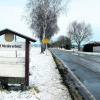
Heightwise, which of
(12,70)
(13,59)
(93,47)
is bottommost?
(93,47)

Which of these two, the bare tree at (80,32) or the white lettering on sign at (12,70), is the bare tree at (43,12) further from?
the bare tree at (80,32)

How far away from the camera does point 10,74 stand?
12.0 m

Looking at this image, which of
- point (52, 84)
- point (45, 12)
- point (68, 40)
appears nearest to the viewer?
point (52, 84)

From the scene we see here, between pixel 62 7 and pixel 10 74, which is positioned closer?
pixel 10 74

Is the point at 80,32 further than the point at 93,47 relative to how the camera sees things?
Yes

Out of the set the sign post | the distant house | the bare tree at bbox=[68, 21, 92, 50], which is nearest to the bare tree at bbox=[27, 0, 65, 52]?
the distant house

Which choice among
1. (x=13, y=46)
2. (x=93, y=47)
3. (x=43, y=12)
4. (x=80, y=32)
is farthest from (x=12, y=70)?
(x=80, y=32)

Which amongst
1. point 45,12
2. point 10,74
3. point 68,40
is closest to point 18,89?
point 10,74

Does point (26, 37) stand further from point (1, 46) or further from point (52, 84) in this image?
point (52, 84)

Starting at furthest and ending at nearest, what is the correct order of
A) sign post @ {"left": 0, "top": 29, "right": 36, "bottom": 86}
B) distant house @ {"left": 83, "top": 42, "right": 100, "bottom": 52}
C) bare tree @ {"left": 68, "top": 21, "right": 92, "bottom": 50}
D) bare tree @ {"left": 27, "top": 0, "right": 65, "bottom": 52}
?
1. bare tree @ {"left": 68, "top": 21, "right": 92, "bottom": 50}
2. distant house @ {"left": 83, "top": 42, "right": 100, "bottom": 52}
3. bare tree @ {"left": 27, "top": 0, "right": 65, "bottom": 52}
4. sign post @ {"left": 0, "top": 29, "right": 36, "bottom": 86}

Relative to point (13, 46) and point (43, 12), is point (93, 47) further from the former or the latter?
point (13, 46)

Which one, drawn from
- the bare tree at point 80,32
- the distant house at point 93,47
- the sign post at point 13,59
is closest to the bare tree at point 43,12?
the distant house at point 93,47

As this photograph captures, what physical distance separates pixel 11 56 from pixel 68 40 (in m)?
141

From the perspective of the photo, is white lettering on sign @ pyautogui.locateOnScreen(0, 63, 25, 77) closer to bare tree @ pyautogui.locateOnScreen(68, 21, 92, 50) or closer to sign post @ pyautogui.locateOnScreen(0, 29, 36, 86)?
sign post @ pyautogui.locateOnScreen(0, 29, 36, 86)
